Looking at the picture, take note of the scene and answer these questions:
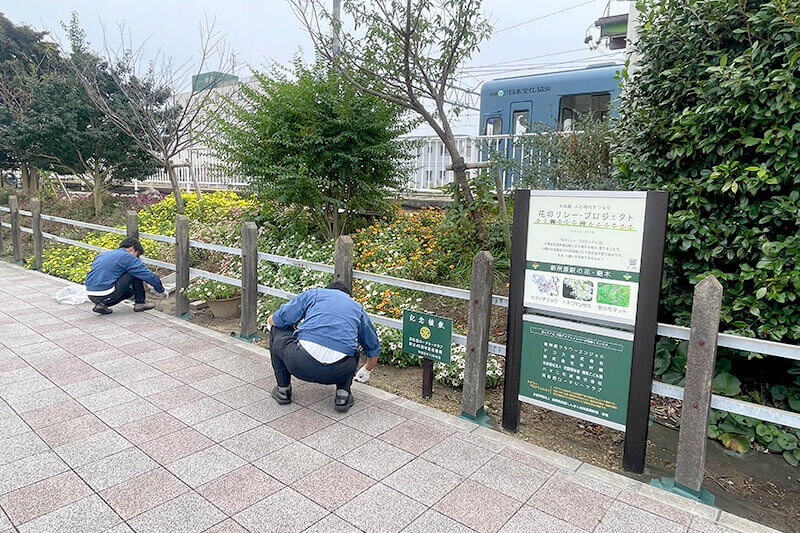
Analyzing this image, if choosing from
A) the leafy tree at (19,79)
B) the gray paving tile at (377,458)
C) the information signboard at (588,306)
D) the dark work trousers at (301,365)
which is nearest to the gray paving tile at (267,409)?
the dark work trousers at (301,365)

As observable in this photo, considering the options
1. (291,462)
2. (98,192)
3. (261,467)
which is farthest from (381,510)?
(98,192)

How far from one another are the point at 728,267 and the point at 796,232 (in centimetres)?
A: 55

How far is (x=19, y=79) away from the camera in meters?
14.6

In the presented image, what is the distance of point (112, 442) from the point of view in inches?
135

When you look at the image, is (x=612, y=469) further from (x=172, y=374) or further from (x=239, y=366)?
(x=172, y=374)

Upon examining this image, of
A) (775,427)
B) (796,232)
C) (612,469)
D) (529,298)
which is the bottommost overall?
(612,469)

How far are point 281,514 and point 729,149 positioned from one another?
3.55 m

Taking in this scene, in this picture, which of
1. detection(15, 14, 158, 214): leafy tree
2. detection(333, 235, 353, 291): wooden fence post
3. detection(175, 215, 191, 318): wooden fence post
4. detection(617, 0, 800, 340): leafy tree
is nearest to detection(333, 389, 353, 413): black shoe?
detection(333, 235, 353, 291): wooden fence post

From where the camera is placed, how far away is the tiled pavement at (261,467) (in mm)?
2697

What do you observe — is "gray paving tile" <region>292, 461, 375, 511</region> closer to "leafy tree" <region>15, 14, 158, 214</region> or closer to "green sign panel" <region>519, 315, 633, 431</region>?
"green sign panel" <region>519, 315, 633, 431</region>

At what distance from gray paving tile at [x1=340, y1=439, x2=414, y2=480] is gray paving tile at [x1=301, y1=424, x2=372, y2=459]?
6 cm

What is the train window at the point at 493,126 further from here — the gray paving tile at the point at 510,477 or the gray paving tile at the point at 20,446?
the gray paving tile at the point at 20,446

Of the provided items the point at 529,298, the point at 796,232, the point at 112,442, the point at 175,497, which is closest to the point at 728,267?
the point at 796,232

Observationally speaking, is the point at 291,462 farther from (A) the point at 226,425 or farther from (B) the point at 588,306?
(B) the point at 588,306
